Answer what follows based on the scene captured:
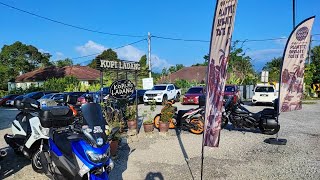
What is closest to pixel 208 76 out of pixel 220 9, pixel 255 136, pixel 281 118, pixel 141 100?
pixel 220 9

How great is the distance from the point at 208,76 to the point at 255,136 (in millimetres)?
5709

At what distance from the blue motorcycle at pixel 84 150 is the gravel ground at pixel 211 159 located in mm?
1780

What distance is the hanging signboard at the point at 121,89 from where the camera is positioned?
→ 922 centimetres

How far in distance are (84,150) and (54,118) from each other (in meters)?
2.09

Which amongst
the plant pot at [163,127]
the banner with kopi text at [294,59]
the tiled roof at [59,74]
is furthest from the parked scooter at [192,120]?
the tiled roof at [59,74]

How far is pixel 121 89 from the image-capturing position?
31.4 ft

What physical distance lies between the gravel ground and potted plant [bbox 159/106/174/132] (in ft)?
0.96

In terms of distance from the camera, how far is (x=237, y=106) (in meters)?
10.4

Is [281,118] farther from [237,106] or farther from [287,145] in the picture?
[287,145]

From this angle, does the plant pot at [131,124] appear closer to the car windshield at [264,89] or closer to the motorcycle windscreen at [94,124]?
the motorcycle windscreen at [94,124]

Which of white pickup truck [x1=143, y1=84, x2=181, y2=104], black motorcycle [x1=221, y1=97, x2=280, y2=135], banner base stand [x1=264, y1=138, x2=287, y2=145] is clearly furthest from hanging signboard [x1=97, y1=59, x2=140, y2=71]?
white pickup truck [x1=143, y1=84, x2=181, y2=104]

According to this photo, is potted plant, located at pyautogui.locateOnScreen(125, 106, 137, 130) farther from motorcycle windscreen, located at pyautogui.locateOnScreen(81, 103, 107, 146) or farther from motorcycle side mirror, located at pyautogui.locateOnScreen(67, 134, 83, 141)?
motorcycle side mirror, located at pyautogui.locateOnScreen(67, 134, 83, 141)

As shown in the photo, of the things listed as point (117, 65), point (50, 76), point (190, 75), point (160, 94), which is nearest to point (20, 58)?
point (50, 76)

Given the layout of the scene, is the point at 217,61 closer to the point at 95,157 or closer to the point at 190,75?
the point at 95,157
